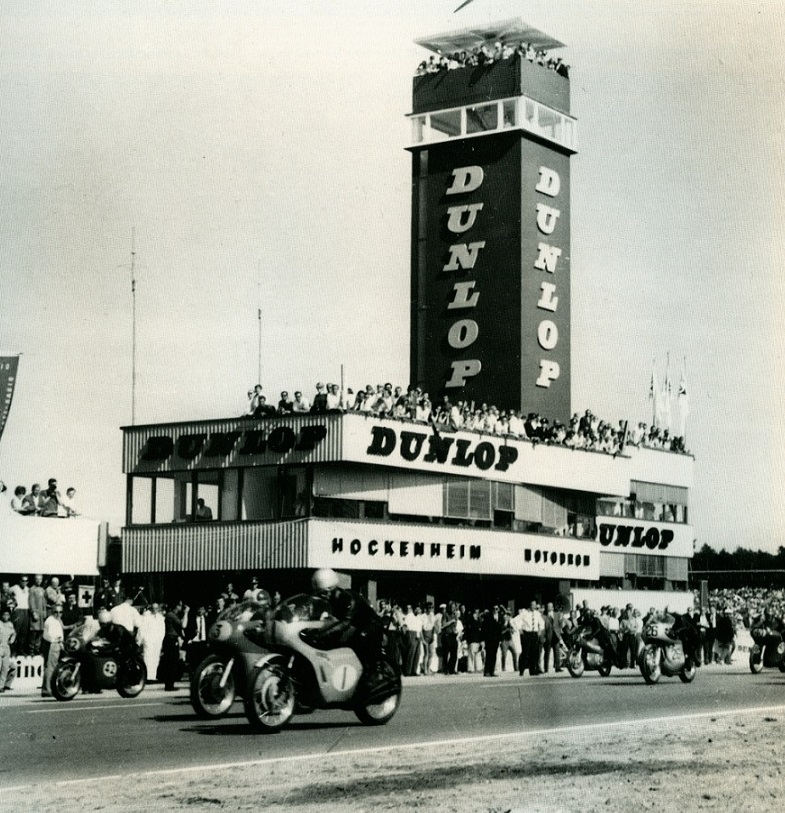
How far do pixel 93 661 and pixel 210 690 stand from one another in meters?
5.43

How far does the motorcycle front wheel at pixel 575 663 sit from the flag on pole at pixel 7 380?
13.2 metres

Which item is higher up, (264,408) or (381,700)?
(264,408)

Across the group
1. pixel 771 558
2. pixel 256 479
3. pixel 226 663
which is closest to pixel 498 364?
pixel 256 479

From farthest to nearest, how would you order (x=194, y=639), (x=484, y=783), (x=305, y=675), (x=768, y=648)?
1. (x=194, y=639)
2. (x=768, y=648)
3. (x=305, y=675)
4. (x=484, y=783)

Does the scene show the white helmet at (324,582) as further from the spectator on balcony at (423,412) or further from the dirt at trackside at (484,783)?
the spectator on balcony at (423,412)

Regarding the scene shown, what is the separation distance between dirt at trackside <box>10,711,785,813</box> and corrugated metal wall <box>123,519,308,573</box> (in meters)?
29.6

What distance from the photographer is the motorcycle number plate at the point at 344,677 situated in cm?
1903

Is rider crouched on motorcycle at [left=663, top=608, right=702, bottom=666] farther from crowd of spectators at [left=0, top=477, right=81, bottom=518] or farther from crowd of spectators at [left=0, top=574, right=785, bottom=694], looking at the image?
crowd of spectators at [left=0, top=477, right=81, bottom=518]

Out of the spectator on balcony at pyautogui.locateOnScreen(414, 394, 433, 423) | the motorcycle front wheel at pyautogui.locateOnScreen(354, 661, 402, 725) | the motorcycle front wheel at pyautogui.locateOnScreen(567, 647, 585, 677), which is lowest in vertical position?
the motorcycle front wheel at pyautogui.locateOnScreen(567, 647, 585, 677)

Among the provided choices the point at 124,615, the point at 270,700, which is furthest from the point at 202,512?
the point at 270,700

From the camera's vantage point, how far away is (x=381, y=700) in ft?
64.9

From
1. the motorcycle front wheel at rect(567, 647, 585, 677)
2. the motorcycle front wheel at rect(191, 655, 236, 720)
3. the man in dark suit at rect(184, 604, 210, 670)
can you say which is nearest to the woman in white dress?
the man in dark suit at rect(184, 604, 210, 670)

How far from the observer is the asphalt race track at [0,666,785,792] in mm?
15719

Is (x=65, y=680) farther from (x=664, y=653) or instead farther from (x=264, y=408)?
(x=264, y=408)
